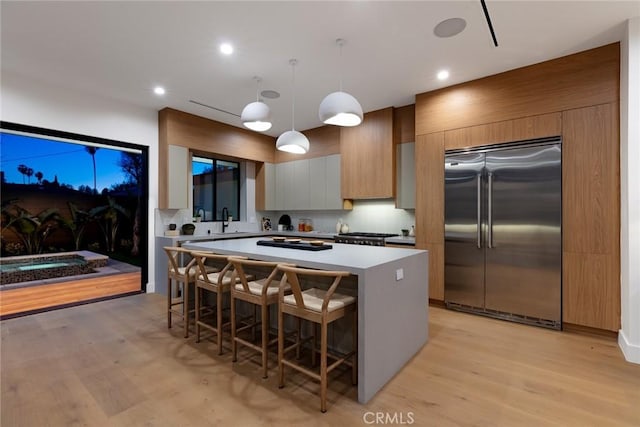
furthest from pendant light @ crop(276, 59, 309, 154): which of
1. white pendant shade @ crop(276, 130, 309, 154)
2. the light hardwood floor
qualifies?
the light hardwood floor

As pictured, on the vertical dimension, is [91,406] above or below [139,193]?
below

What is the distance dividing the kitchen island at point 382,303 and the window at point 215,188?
3.13 metres

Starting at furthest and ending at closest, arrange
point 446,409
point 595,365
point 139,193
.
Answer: point 139,193, point 595,365, point 446,409

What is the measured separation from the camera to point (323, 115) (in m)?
2.50

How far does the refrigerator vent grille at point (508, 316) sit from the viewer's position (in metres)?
3.21

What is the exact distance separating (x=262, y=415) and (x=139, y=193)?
4.12 metres

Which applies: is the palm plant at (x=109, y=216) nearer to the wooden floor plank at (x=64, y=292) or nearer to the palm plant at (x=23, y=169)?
the wooden floor plank at (x=64, y=292)

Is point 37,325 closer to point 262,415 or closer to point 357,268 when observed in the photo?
point 262,415

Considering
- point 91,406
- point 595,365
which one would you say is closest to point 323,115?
point 91,406

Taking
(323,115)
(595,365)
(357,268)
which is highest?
(323,115)

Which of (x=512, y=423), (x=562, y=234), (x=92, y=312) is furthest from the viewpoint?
(x=92, y=312)

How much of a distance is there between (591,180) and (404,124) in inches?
94.3

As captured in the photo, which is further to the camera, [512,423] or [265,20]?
[265,20]

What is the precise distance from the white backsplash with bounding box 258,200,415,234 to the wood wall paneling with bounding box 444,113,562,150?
4.61 ft
